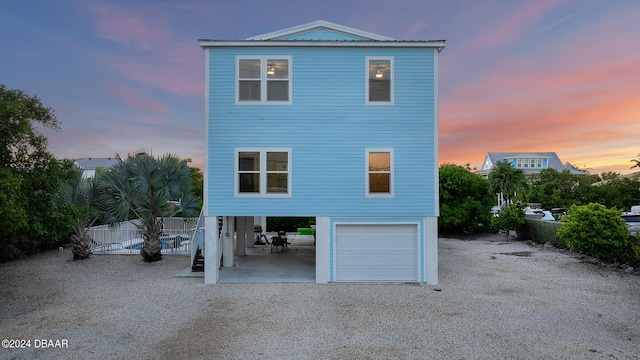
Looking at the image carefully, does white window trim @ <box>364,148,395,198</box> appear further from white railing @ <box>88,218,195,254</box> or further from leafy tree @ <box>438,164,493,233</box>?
leafy tree @ <box>438,164,493,233</box>

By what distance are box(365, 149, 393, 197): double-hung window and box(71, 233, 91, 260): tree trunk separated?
41.4 feet

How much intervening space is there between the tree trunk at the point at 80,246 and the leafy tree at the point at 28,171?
6034 millimetres

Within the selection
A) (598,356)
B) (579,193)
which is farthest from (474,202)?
(579,193)

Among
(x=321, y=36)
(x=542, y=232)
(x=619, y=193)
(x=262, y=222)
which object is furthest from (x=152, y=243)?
(x=619, y=193)

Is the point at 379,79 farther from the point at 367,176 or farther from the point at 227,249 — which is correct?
the point at 227,249

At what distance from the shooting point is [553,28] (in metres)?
15.4

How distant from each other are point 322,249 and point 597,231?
10421mm

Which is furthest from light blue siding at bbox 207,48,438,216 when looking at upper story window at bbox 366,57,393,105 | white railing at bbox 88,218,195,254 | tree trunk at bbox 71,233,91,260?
tree trunk at bbox 71,233,91,260

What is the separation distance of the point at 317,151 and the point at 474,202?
16516 mm

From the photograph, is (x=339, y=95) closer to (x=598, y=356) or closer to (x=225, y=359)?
(x=225, y=359)

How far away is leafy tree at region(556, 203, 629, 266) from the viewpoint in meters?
12.0

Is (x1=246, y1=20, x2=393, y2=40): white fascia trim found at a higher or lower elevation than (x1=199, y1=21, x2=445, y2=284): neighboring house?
higher

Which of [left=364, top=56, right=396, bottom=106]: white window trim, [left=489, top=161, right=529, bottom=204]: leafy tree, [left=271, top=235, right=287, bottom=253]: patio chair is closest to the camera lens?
[left=364, top=56, right=396, bottom=106]: white window trim

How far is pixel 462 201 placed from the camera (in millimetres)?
23344
